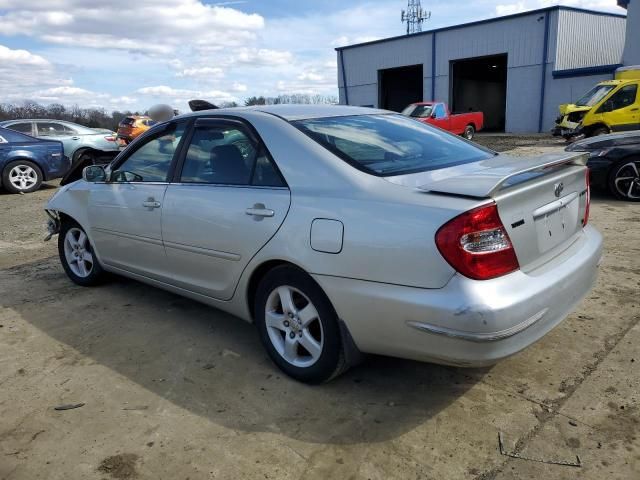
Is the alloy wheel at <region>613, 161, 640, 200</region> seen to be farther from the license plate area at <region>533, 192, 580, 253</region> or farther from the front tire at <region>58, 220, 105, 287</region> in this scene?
the front tire at <region>58, 220, 105, 287</region>

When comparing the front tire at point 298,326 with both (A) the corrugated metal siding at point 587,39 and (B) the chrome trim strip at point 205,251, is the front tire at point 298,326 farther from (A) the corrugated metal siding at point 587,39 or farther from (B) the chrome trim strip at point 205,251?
(A) the corrugated metal siding at point 587,39

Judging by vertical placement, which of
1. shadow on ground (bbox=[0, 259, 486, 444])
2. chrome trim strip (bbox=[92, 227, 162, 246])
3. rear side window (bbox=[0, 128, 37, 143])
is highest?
rear side window (bbox=[0, 128, 37, 143])

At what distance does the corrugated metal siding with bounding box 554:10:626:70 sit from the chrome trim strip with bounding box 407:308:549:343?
2621cm

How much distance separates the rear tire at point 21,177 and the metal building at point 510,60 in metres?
22.4

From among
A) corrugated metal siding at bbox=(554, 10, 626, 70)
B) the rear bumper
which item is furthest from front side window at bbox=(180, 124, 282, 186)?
corrugated metal siding at bbox=(554, 10, 626, 70)

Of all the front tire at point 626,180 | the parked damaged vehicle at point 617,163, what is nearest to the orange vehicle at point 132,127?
the parked damaged vehicle at point 617,163

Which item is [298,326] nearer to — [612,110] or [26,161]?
[26,161]

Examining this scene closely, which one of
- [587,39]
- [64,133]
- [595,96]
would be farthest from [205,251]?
[587,39]

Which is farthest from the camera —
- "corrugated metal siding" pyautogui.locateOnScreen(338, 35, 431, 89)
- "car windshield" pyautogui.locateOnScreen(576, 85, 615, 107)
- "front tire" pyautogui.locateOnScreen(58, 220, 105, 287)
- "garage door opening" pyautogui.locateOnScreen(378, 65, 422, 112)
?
"garage door opening" pyautogui.locateOnScreen(378, 65, 422, 112)

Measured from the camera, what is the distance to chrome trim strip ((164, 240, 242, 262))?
3207mm

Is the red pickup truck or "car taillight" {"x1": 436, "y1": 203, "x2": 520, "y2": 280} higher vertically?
"car taillight" {"x1": 436, "y1": 203, "x2": 520, "y2": 280}

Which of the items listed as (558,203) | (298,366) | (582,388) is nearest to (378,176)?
(558,203)

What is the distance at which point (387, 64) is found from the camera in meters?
32.0

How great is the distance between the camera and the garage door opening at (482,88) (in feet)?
105
